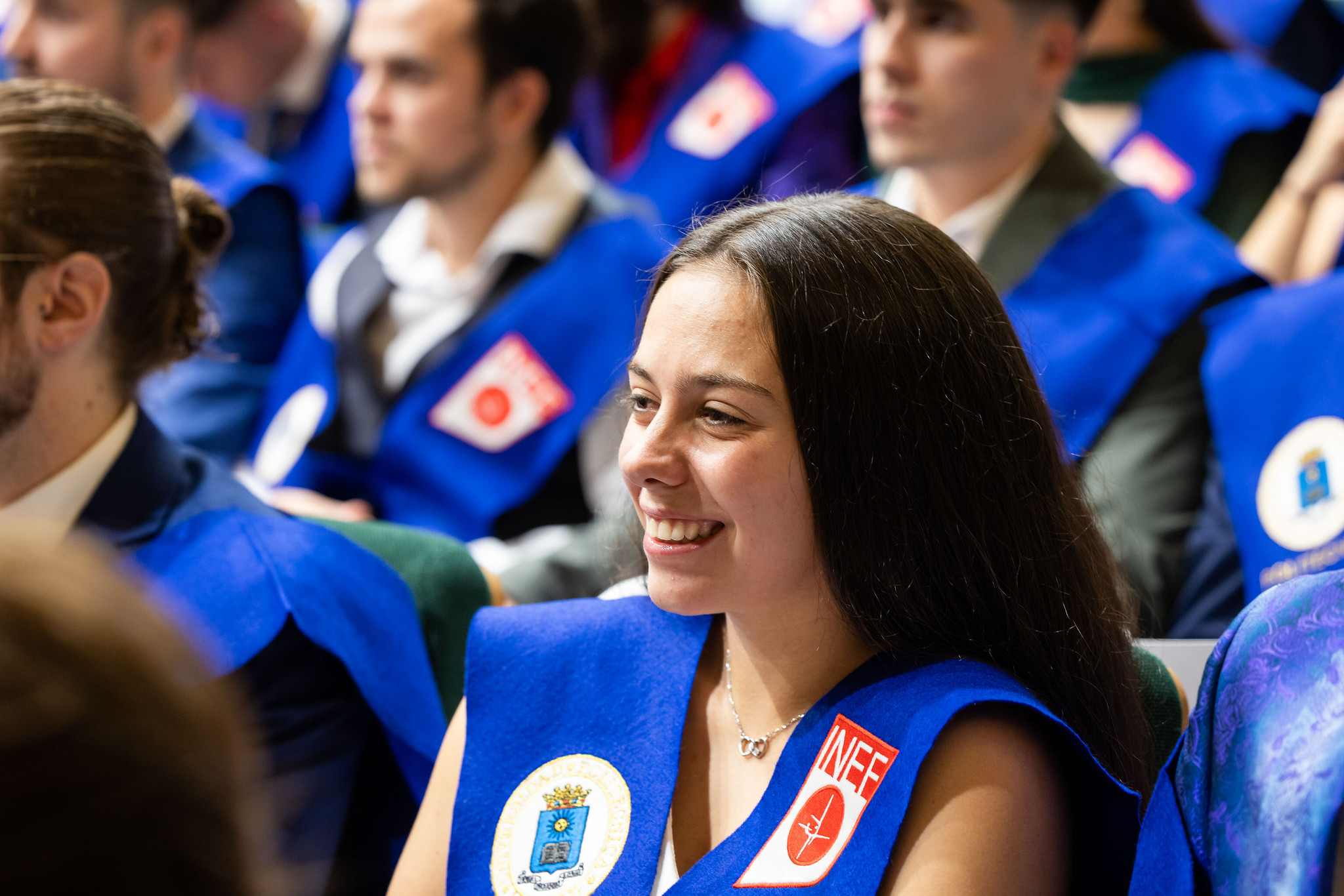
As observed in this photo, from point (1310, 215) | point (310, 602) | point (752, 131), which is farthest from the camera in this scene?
point (752, 131)

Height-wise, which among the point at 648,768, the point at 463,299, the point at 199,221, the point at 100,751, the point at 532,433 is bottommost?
the point at 532,433

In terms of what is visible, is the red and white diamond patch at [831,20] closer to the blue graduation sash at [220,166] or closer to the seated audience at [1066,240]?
the seated audience at [1066,240]

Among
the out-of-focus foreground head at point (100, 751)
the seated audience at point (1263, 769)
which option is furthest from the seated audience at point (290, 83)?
the out-of-focus foreground head at point (100, 751)

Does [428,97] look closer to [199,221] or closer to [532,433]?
[532,433]

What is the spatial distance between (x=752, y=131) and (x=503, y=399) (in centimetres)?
106

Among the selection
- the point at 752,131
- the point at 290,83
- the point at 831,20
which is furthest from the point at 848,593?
the point at 290,83

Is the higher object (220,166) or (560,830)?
(560,830)

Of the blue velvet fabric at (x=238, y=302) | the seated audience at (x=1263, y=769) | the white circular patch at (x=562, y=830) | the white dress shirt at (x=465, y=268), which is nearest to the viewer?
the seated audience at (x=1263, y=769)

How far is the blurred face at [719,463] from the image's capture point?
3.81ft

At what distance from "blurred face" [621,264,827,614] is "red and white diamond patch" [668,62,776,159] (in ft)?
7.11

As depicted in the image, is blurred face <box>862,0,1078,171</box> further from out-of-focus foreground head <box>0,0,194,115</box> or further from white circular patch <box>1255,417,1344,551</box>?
out-of-focus foreground head <box>0,0,194,115</box>

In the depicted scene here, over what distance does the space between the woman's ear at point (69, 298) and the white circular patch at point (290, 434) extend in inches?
42.7

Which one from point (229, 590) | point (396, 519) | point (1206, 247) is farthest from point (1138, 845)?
point (396, 519)

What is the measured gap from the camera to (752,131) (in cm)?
330
